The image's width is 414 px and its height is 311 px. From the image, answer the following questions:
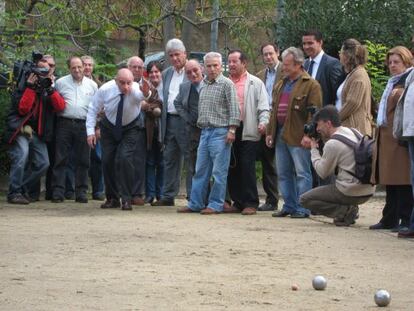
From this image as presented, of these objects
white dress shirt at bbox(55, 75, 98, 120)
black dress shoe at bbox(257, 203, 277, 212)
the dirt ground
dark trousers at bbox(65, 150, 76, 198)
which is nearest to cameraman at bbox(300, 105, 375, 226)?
the dirt ground

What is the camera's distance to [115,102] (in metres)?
15.9

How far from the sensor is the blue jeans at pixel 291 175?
14.6 m

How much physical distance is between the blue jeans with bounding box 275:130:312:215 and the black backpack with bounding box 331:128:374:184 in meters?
1.15

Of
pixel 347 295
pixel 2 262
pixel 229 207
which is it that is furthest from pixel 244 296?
pixel 229 207

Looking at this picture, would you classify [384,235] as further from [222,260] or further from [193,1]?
[193,1]

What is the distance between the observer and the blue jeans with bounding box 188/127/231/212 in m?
15.2

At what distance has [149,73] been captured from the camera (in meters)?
16.9

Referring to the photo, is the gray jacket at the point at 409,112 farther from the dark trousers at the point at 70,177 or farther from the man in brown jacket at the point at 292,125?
the dark trousers at the point at 70,177

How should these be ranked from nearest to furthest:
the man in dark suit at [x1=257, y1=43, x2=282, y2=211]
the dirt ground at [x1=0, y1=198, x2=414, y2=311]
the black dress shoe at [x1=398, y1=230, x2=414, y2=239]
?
the dirt ground at [x1=0, y1=198, x2=414, y2=311]
the black dress shoe at [x1=398, y1=230, x2=414, y2=239]
the man in dark suit at [x1=257, y1=43, x2=282, y2=211]

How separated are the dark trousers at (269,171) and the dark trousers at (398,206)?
2789 millimetres

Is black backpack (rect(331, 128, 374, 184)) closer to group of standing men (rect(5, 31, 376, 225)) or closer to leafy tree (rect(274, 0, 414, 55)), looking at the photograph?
group of standing men (rect(5, 31, 376, 225))

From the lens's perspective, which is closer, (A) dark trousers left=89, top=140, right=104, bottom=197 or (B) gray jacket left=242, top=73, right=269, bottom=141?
(B) gray jacket left=242, top=73, right=269, bottom=141

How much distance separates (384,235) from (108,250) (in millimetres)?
3169

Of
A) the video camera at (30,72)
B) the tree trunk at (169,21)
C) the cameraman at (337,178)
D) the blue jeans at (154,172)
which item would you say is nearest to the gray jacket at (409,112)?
the cameraman at (337,178)
